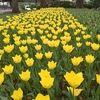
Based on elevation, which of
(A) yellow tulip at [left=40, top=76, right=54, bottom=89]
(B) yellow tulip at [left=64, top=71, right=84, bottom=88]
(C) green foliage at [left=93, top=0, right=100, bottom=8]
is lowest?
(C) green foliage at [left=93, top=0, right=100, bottom=8]

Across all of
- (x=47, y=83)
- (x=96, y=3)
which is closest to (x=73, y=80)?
(x=47, y=83)

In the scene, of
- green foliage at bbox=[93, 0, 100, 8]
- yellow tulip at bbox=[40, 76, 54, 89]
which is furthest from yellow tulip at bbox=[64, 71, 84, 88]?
green foliage at bbox=[93, 0, 100, 8]

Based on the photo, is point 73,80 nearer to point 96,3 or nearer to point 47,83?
point 47,83

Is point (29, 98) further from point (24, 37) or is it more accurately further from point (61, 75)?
point (24, 37)

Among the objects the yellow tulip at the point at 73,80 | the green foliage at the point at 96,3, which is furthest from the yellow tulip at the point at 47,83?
the green foliage at the point at 96,3

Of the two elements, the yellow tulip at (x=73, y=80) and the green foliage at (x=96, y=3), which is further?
the green foliage at (x=96, y=3)

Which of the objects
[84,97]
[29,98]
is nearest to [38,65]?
[29,98]

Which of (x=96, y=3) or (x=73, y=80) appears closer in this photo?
(x=73, y=80)

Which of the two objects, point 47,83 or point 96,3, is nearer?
point 47,83

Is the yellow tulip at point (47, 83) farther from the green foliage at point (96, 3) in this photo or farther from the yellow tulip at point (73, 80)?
the green foliage at point (96, 3)

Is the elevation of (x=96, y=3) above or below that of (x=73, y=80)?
below

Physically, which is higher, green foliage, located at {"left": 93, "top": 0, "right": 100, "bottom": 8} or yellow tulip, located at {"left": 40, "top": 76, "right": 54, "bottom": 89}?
yellow tulip, located at {"left": 40, "top": 76, "right": 54, "bottom": 89}

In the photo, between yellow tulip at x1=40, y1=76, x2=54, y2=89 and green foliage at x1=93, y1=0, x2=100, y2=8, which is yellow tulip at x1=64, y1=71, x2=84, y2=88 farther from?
green foliage at x1=93, y1=0, x2=100, y2=8

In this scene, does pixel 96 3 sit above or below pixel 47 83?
below
